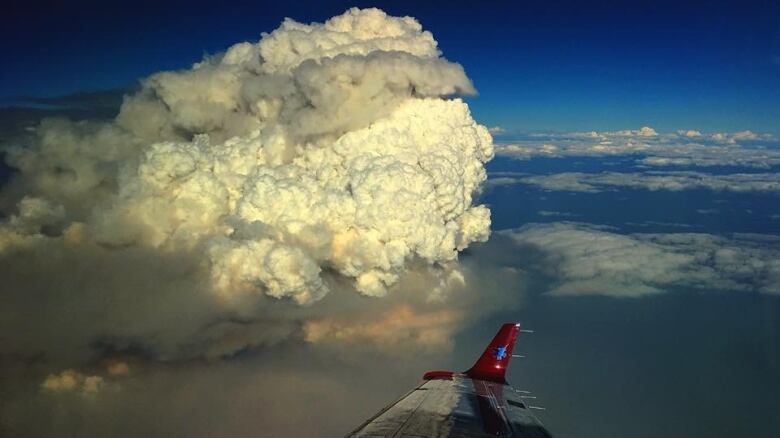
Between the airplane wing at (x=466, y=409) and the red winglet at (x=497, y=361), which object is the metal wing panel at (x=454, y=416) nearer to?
the airplane wing at (x=466, y=409)

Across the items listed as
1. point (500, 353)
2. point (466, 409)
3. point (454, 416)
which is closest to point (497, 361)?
point (500, 353)

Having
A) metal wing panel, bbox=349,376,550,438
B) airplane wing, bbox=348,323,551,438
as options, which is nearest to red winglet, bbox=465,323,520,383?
airplane wing, bbox=348,323,551,438

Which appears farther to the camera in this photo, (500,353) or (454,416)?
(500,353)

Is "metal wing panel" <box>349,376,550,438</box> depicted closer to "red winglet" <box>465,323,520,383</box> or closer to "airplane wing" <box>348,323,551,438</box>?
"airplane wing" <box>348,323,551,438</box>

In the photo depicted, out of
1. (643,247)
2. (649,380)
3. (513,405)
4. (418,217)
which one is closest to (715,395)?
(649,380)

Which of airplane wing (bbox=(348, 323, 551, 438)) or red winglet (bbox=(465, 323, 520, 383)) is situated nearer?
airplane wing (bbox=(348, 323, 551, 438))

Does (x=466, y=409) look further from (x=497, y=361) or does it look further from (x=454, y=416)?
(x=497, y=361)

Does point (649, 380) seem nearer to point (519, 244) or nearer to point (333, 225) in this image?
point (519, 244)

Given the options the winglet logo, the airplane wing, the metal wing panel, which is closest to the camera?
the metal wing panel
